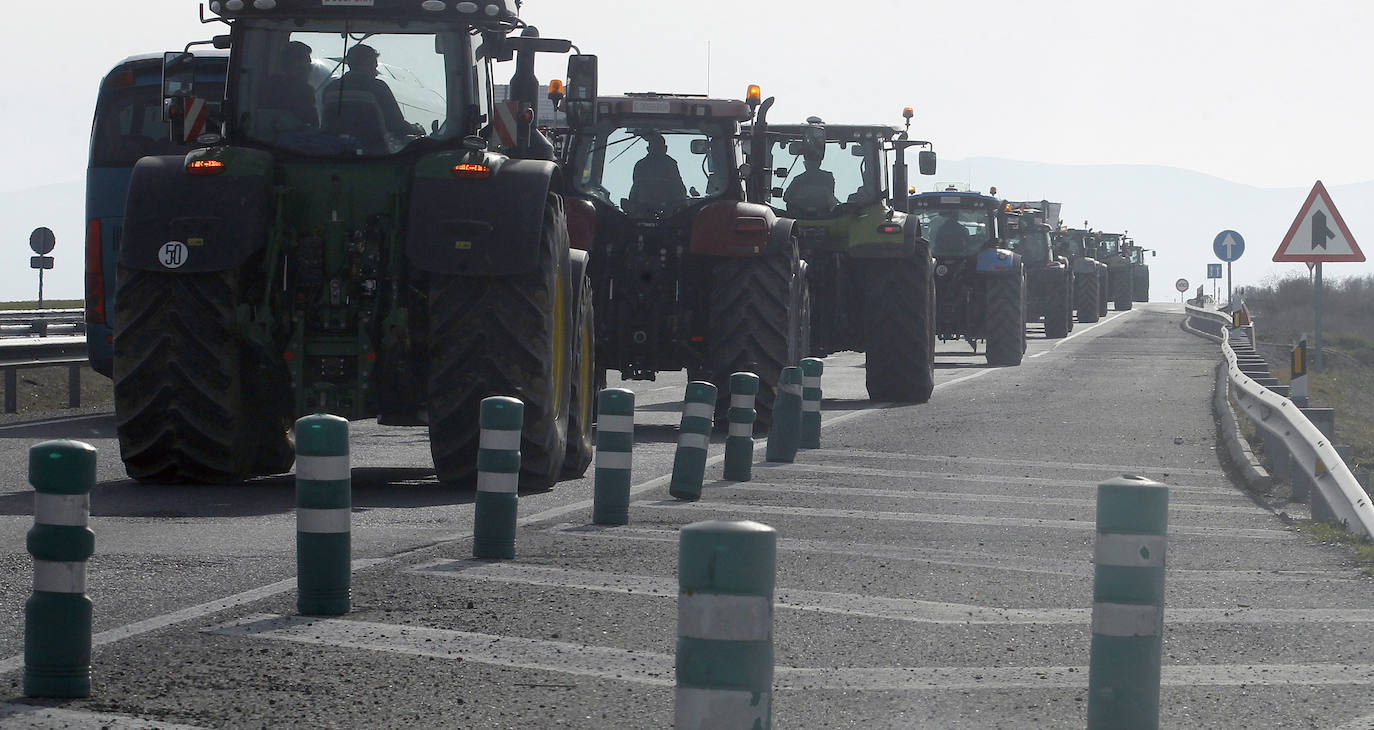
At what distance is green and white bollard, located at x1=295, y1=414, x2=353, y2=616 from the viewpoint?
7.62 m

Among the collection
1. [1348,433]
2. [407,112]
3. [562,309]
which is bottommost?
[1348,433]

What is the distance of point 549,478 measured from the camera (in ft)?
41.1

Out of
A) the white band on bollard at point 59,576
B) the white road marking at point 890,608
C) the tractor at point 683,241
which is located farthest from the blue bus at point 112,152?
the white band on bollard at point 59,576

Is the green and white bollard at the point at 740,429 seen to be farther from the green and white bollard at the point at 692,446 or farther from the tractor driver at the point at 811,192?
the tractor driver at the point at 811,192

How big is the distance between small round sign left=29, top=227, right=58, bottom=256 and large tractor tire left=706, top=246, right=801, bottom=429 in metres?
28.0

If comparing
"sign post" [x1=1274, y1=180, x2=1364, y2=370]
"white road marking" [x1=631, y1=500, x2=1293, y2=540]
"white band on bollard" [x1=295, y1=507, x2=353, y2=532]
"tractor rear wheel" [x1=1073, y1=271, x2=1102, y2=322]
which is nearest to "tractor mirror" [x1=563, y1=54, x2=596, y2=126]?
"white road marking" [x1=631, y1=500, x2=1293, y2=540]

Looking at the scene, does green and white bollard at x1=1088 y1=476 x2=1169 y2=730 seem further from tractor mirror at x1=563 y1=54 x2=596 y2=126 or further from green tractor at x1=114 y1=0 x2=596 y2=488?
tractor mirror at x1=563 y1=54 x2=596 y2=126

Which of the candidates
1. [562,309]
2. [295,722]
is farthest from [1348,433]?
[295,722]

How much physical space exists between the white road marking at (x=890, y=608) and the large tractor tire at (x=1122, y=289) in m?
66.7

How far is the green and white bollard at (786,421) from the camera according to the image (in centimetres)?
1539

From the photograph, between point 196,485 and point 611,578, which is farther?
point 196,485

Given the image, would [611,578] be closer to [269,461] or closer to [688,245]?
[269,461]

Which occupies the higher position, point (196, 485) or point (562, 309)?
point (562, 309)

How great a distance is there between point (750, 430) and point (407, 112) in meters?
3.14
